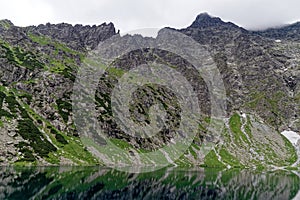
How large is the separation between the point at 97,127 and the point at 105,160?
91.8 feet

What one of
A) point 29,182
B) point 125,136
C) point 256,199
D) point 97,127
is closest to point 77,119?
point 97,127

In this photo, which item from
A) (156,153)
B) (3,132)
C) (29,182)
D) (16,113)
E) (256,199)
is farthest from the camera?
(156,153)

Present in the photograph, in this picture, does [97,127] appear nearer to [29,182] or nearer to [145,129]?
[145,129]

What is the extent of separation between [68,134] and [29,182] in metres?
84.6

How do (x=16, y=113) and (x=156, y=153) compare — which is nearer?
(x=16, y=113)

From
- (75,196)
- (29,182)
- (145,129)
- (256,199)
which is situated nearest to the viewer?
(75,196)

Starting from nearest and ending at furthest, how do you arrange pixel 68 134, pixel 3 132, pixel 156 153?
pixel 3 132, pixel 68 134, pixel 156 153

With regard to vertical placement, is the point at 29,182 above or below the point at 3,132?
below

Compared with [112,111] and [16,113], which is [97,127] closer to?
[112,111]

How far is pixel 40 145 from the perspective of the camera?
419ft

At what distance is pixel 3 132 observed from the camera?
122 m

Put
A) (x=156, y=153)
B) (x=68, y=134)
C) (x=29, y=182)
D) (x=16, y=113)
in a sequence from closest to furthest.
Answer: (x=29, y=182) < (x=16, y=113) < (x=68, y=134) < (x=156, y=153)

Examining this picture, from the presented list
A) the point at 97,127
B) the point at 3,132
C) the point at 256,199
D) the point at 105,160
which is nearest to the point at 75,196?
the point at 256,199

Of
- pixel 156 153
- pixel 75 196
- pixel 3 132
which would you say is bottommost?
pixel 156 153
